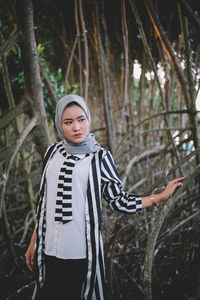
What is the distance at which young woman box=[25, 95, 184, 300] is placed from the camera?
68 centimetres

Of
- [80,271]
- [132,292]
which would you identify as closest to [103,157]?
[80,271]

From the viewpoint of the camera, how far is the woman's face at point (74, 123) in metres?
0.70

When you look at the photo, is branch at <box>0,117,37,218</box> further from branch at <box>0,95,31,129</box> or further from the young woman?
the young woman

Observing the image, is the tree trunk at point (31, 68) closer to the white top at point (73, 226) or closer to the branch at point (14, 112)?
the branch at point (14, 112)

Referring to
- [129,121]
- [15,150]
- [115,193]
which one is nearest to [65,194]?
[115,193]

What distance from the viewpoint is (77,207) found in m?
0.68

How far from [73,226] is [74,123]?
32 centimetres

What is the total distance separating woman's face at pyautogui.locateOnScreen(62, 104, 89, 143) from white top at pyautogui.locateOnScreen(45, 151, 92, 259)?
3.0 inches

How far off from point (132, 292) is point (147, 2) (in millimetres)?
1620

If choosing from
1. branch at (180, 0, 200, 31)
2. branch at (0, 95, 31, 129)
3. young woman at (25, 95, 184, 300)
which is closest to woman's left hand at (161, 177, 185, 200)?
young woman at (25, 95, 184, 300)

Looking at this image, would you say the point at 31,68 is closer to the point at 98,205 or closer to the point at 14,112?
the point at 14,112

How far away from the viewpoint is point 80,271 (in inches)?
27.4

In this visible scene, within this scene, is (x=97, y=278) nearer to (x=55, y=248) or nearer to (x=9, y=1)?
(x=55, y=248)

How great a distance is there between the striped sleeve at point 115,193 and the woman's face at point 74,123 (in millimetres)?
108
